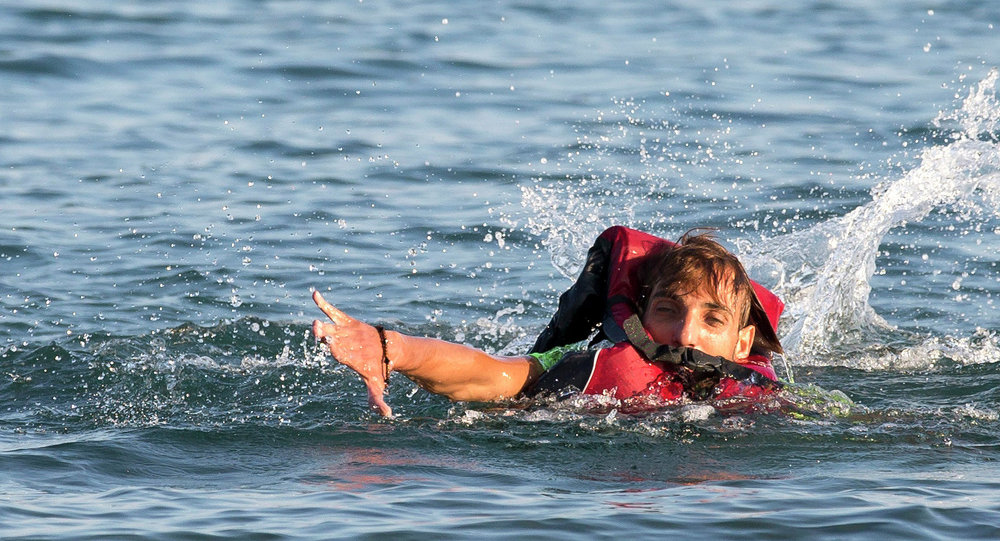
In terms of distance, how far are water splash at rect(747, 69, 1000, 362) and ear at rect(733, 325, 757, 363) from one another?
1684 mm

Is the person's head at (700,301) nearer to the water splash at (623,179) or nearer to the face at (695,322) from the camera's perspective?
the face at (695,322)

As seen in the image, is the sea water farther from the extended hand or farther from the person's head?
the extended hand

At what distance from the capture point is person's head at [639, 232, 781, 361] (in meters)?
5.57

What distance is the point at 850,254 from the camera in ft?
27.1

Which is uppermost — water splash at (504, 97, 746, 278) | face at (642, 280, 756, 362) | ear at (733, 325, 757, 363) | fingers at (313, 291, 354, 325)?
water splash at (504, 97, 746, 278)

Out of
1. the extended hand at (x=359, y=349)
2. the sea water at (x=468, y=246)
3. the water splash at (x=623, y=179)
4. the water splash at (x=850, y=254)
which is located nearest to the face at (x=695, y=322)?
the sea water at (x=468, y=246)

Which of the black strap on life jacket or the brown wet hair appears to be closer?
the black strap on life jacket

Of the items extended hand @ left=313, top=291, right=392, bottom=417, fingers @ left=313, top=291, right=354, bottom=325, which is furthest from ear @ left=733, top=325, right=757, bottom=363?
fingers @ left=313, top=291, right=354, bottom=325

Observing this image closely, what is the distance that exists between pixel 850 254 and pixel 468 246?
103 inches

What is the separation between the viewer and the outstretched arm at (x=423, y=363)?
4418 mm

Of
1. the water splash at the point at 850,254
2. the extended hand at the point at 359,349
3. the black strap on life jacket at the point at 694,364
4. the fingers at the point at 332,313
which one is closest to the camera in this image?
the fingers at the point at 332,313

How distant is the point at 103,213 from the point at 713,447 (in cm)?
589

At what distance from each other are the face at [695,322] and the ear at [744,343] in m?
0.12

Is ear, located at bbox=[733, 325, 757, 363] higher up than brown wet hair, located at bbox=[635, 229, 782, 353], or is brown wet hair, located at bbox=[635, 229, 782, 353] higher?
brown wet hair, located at bbox=[635, 229, 782, 353]
